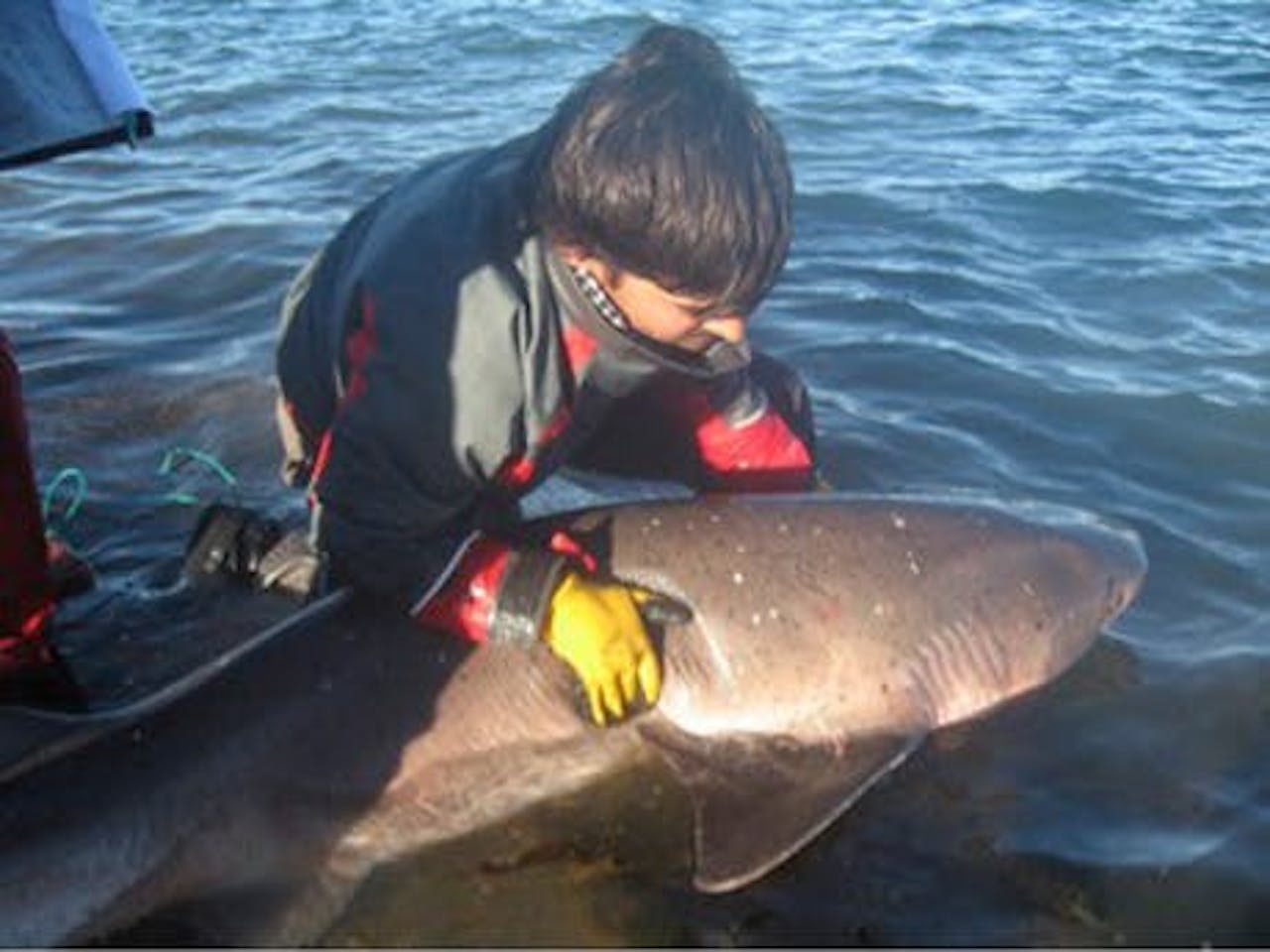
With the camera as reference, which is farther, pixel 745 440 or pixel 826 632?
pixel 745 440

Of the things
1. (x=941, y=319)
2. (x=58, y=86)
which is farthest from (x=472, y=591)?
(x=941, y=319)

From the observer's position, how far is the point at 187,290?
7.12 m

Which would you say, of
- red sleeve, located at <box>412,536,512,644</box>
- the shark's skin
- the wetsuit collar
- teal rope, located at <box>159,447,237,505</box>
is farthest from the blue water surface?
the wetsuit collar

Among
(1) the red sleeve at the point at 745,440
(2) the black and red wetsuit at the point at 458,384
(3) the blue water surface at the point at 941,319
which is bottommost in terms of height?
(3) the blue water surface at the point at 941,319

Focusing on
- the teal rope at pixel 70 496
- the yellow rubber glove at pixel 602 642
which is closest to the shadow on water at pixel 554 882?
the yellow rubber glove at pixel 602 642

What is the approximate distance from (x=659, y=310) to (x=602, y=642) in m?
0.78

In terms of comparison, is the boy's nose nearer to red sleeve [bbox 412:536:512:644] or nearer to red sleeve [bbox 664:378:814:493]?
red sleeve [bbox 412:536:512:644]

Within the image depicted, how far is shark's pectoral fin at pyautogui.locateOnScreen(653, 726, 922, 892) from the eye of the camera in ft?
10.8

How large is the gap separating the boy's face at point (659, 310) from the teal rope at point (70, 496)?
2.60m

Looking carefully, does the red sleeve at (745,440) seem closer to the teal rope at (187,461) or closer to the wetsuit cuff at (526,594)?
the wetsuit cuff at (526,594)

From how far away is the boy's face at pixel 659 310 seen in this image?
3238 mm

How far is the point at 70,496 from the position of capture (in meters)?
5.21

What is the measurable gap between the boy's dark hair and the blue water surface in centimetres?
141

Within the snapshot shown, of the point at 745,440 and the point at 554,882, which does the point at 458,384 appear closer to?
the point at 554,882
